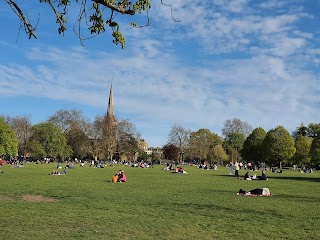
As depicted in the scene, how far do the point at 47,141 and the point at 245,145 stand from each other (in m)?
52.8

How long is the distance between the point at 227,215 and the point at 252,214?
3.58 ft

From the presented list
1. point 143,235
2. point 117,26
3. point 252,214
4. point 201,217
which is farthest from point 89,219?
point 117,26

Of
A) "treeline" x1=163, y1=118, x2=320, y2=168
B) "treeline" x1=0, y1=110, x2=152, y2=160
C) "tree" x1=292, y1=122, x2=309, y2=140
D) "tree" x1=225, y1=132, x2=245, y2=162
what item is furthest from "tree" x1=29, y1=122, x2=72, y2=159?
"tree" x1=292, y1=122, x2=309, y2=140

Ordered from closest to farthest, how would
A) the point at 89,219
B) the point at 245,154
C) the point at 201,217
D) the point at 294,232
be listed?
the point at 294,232
the point at 89,219
the point at 201,217
the point at 245,154

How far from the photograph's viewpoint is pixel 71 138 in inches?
4316

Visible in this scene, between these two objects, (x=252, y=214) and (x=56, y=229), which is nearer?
(x=56, y=229)

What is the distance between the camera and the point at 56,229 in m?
11.3

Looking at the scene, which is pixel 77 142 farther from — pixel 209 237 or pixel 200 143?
pixel 209 237

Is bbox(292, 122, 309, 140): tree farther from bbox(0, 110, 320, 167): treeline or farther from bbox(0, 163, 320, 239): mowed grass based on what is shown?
bbox(0, 163, 320, 239): mowed grass

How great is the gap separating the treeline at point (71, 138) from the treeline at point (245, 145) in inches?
646

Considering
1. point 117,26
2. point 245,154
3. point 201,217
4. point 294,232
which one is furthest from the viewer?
point 245,154

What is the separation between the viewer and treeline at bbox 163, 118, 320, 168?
85125mm

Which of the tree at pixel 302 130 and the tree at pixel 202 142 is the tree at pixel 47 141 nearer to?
the tree at pixel 202 142

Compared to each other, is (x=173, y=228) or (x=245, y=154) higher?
(x=245, y=154)
